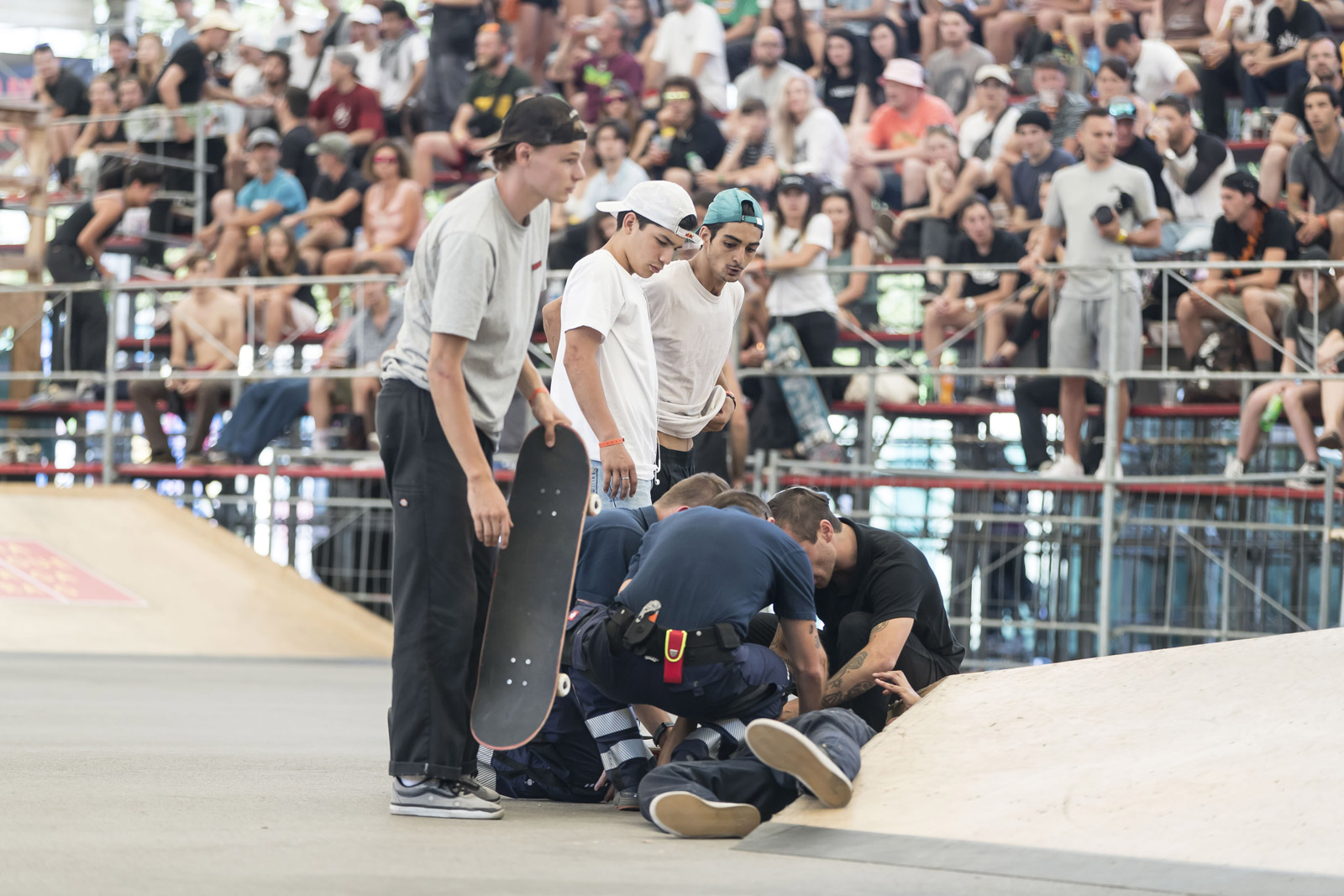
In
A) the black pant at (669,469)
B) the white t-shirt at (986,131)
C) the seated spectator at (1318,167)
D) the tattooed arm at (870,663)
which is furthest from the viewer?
the white t-shirt at (986,131)

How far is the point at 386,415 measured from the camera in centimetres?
439

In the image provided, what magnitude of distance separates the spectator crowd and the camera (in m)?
0.02

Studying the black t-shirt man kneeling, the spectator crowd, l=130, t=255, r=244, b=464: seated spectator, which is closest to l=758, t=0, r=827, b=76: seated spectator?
the spectator crowd

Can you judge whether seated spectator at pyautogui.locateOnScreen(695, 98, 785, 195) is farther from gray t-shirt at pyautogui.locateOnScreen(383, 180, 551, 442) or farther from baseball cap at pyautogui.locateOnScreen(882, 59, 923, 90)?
gray t-shirt at pyautogui.locateOnScreen(383, 180, 551, 442)

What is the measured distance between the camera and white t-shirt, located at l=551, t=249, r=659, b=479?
5.40 m

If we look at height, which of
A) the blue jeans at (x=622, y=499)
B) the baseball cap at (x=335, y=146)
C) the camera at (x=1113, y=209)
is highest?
the baseball cap at (x=335, y=146)

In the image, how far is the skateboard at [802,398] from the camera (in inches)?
415

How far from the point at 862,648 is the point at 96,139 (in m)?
14.1

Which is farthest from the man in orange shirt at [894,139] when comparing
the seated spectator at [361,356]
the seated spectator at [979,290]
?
the seated spectator at [361,356]

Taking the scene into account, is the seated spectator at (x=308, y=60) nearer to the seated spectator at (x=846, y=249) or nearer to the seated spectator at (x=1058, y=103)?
the seated spectator at (x=846, y=249)

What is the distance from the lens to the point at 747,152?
12891mm

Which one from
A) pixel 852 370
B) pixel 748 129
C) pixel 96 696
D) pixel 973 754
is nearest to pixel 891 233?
pixel 748 129

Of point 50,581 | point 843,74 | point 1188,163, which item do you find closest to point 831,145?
point 843,74

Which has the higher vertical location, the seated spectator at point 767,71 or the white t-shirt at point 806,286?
the seated spectator at point 767,71
